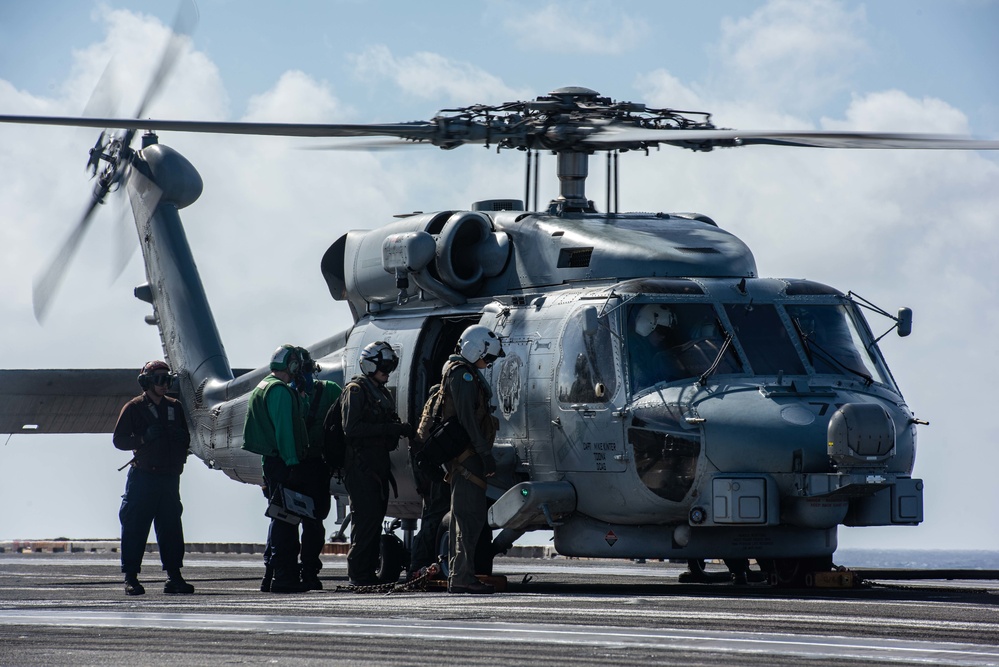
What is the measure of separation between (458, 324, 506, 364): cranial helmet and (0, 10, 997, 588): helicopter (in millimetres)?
752

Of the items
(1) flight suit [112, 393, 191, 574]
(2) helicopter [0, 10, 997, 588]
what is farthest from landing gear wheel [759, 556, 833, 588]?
(1) flight suit [112, 393, 191, 574]

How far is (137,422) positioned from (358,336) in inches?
107

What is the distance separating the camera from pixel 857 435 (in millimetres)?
11719

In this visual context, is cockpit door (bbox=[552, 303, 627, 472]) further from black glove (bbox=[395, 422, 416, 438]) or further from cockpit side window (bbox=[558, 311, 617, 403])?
black glove (bbox=[395, 422, 416, 438])

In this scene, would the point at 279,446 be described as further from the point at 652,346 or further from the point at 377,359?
the point at 652,346

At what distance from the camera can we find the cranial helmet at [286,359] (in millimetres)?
13734

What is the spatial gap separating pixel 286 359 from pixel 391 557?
2.50 meters

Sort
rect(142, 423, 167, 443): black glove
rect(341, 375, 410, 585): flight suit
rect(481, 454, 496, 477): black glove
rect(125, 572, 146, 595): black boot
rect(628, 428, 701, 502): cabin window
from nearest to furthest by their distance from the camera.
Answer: rect(628, 428, 701, 502): cabin window
rect(481, 454, 496, 477): black glove
rect(125, 572, 146, 595): black boot
rect(341, 375, 410, 585): flight suit
rect(142, 423, 167, 443): black glove

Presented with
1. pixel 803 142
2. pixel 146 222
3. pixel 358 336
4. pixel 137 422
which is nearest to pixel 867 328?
pixel 803 142

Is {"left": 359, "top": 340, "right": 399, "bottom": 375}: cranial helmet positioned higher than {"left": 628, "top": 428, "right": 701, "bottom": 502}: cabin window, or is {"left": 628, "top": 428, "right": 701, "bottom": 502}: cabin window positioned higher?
{"left": 359, "top": 340, "right": 399, "bottom": 375}: cranial helmet

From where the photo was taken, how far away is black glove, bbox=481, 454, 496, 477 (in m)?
12.5

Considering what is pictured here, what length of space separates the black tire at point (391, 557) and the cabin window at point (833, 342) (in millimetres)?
4503

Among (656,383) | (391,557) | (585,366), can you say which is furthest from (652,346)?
(391,557)

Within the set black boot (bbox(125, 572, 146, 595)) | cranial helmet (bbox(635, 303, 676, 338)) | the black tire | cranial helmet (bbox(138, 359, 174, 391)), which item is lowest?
black boot (bbox(125, 572, 146, 595))
